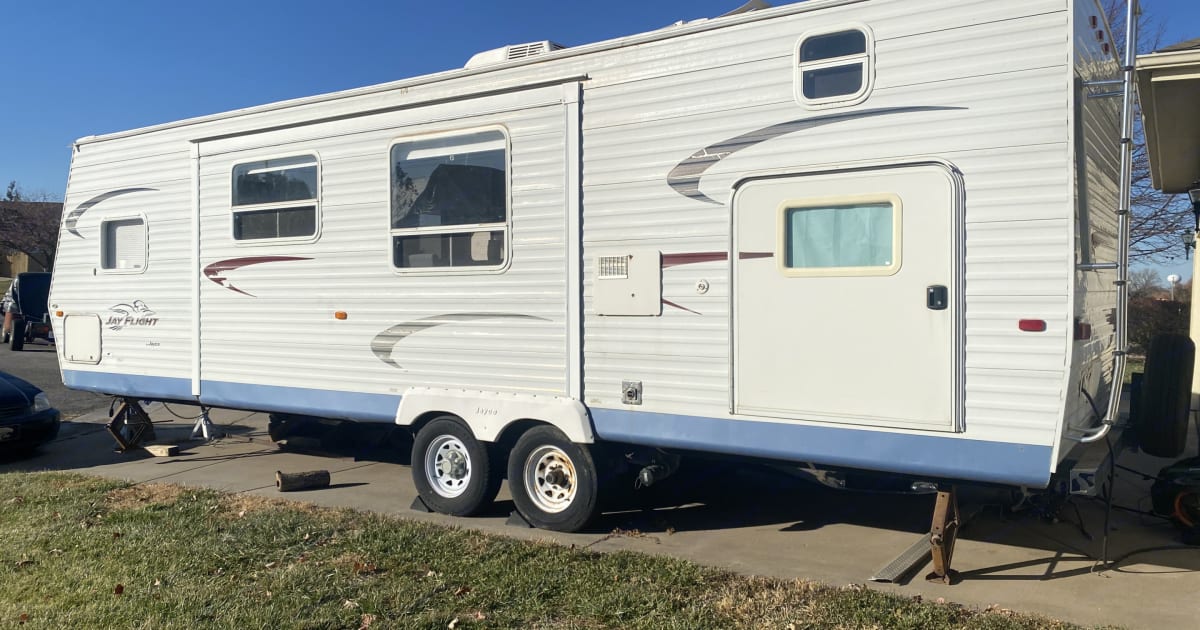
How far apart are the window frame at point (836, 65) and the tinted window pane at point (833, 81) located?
0.08 ft

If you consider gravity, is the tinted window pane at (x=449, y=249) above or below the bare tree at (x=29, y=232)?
below

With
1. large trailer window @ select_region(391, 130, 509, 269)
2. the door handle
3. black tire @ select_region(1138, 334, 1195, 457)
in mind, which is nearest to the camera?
the door handle

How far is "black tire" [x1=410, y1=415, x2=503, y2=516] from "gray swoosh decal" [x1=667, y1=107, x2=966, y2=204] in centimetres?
235

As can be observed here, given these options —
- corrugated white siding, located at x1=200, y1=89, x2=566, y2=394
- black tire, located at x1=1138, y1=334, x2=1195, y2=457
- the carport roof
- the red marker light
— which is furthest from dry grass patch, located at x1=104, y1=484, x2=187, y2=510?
the carport roof

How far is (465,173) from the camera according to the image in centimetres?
654

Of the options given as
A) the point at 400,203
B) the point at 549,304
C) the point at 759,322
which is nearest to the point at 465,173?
the point at 400,203

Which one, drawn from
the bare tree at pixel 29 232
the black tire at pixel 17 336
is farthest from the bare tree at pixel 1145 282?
the bare tree at pixel 29 232

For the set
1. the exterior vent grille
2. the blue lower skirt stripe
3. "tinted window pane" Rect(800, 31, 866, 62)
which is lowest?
the blue lower skirt stripe

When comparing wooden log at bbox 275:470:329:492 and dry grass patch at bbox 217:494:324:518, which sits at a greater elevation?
wooden log at bbox 275:470:329:492

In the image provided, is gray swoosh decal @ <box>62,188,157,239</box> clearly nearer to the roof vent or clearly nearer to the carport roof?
the roof vent

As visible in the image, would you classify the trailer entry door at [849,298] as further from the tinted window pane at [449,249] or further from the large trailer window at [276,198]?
the large trailer window at [276,198]

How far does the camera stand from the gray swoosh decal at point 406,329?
643cm

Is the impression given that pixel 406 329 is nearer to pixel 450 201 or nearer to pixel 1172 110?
pixel 450 201

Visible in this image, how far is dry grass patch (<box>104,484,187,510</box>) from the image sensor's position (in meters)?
7.01
